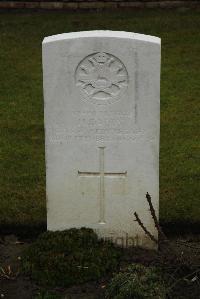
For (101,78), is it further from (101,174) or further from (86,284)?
(86,284)

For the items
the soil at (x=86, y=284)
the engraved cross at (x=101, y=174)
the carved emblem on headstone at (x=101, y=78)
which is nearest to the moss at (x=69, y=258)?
the soil at (x=86, y=284)

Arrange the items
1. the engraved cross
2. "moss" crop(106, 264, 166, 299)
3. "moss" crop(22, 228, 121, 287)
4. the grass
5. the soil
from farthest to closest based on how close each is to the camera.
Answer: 1. the grass
2. the engraved cross
3. "moss" crop(22, 228, 121, 287)
4. the soil
5. "moss" crop(106, 264, 166, 299)

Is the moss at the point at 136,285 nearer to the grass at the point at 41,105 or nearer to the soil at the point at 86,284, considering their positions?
the soil at the point at 86,284

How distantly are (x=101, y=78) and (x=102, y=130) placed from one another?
14.9 inches

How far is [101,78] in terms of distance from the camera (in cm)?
518

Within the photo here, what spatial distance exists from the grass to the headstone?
2.02 feet

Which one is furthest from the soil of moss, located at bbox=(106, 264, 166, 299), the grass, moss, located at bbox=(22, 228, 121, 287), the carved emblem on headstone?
the carved emblem on headstone

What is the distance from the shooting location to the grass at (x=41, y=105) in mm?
6320

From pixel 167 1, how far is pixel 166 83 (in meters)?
3.81

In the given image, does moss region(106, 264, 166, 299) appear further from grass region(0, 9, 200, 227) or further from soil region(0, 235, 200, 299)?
grass region(0, 9, 200, 227)

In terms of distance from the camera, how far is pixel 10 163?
7195mm

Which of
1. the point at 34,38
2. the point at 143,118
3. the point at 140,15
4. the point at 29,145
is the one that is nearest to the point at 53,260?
the point at 143,118

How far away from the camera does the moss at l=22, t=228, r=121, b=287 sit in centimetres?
504

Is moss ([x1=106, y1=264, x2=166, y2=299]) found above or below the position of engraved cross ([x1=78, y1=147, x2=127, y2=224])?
below
